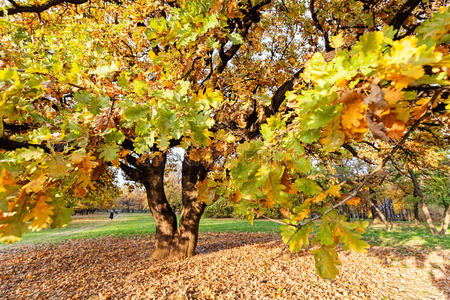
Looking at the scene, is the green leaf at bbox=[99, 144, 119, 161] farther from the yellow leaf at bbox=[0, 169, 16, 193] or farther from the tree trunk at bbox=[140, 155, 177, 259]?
the tree trunk at bbox=[140, 155, 177, 259]

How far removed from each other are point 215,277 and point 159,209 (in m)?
3.12

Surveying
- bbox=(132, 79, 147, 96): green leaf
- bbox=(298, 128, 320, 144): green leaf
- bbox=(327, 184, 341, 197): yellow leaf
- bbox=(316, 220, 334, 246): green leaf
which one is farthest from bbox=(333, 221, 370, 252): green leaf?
bbox=(132, 79, 147, 96): green leaf

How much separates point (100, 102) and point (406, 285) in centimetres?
832

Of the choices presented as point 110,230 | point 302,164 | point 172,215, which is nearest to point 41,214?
point 302,164

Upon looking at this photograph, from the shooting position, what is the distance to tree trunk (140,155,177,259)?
24.5 ft

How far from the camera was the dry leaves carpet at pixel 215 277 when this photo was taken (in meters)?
4.95

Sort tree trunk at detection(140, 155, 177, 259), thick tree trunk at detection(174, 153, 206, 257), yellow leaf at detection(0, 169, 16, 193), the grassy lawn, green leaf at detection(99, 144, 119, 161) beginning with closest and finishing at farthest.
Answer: yellow leaf at detection(0, 169, 16, 193)
green leaf at detection(99, 144, 119, 161)
thick tree trunk at detection(174, 153, 206, 257)
tree trunk at detection(140, 155, 177, 259)
the grassy lawn

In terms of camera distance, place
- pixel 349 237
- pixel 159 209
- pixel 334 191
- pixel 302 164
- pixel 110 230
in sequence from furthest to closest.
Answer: pixel 110 230
pixel 159 209
pixel 334 191
pixel 302 164
pixel 349 237

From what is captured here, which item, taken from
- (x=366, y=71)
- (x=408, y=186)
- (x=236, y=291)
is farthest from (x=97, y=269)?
(x=408, y=186)

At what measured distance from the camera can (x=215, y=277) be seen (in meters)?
5.68

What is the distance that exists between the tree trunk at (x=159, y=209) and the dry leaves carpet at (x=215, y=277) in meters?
0.74

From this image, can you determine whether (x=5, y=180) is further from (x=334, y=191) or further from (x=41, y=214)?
(x=334, y=191)

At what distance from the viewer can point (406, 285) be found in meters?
5.88

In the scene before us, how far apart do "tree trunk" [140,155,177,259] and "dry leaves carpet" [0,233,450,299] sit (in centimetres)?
74
